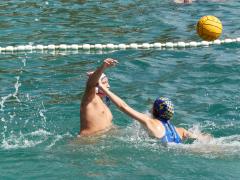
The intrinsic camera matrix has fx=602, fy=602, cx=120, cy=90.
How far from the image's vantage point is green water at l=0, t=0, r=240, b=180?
7262 mm

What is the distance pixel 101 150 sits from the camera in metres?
7.68

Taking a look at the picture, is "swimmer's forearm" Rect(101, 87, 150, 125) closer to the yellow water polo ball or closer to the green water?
the green water

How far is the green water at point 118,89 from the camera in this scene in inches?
286

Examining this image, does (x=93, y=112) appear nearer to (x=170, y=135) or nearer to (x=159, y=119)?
(x=159, y=119)

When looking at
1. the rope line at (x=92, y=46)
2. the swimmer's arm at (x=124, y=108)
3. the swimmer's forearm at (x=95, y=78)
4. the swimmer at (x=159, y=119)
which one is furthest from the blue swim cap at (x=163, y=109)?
the rope line at (x=92, y=46)

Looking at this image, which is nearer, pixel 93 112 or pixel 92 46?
pixel 93 112

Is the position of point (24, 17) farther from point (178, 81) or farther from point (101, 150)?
point (101, 150)

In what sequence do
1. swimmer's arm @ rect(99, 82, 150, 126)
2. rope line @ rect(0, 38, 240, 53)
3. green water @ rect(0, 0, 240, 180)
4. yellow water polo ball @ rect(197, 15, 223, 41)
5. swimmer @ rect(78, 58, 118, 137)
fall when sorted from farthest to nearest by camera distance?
1. rope line @ rect(0, 38, 240, 53)
2. yellow water polo ball @ rect(197, 15, 223, 41)
3. swimmer @ rect(78, 58, 118, 137)
4. swimmer's arm @ rect(99, 82, 150, 126)
5. green water @ rect(0, 0, 240, 180)

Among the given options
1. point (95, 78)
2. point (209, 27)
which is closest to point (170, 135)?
point (95, 78)

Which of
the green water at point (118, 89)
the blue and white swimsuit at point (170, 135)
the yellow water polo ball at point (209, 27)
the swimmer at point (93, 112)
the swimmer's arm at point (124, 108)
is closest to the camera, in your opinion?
the green water at point (118, 89)

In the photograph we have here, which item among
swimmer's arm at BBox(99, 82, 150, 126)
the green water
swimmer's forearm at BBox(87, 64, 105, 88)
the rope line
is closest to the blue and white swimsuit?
the green water

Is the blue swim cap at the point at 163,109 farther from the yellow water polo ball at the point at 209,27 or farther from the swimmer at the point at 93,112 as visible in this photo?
the yellow water polo ball at the point at 209,27

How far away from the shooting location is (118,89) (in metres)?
10.6

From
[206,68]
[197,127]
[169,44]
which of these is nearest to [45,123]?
[197,127]
